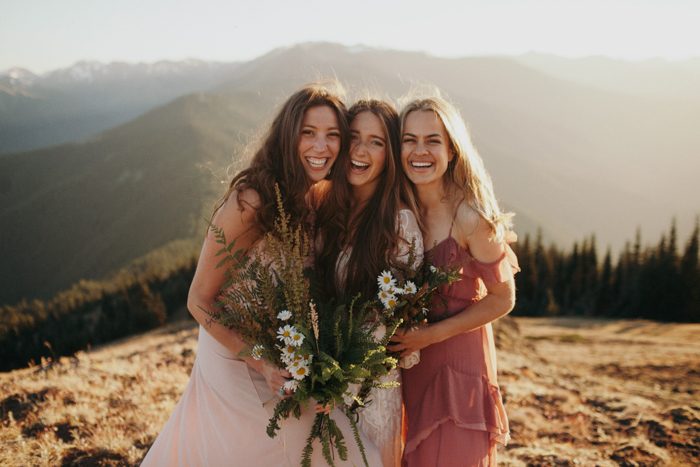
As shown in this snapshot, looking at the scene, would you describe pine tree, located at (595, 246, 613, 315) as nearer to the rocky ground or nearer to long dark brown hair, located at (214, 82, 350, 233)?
the rocky ground

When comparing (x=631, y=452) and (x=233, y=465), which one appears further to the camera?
(x=631, y=452)

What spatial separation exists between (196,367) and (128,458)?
68.4 inches

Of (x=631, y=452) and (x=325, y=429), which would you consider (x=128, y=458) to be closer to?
(x=325, y=429)

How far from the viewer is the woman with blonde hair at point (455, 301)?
3539 millimetres

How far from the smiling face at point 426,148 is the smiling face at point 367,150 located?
24cm

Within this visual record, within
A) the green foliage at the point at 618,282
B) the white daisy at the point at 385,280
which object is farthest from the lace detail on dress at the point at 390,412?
the green foliage at the point at 618,282

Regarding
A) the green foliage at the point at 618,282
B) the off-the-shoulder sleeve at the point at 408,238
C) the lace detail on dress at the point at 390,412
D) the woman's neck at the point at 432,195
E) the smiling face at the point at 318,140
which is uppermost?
the smiling face at the point at 318,140

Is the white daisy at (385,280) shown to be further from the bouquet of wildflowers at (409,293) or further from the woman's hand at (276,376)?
the woman's hand at (276,376)

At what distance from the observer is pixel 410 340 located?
11.3 ft

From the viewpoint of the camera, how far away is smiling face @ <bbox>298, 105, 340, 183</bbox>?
161 inches

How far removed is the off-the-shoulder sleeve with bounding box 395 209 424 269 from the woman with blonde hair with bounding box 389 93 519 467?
0.10 m

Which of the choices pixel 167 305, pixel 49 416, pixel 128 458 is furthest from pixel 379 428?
pixel 167 305

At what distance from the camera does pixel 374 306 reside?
3.30 meters

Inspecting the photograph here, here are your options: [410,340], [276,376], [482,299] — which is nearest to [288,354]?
[276,376]
